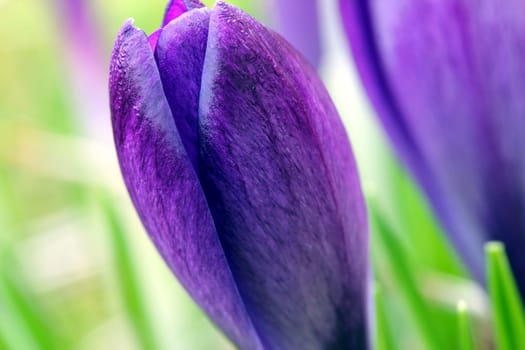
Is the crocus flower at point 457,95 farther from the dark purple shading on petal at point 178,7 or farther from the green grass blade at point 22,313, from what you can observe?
the green grass blade at point 22,313

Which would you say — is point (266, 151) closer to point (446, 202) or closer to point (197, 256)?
point (197, 256)

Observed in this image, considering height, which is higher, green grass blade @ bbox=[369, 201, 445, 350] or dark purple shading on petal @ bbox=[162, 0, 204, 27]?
dark purple shading on petal @ bbox=[162, 0, 204, 27]

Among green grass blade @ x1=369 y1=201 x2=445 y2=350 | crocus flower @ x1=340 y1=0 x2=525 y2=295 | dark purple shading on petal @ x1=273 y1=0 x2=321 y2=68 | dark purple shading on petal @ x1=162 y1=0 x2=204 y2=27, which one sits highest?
dark purple shading on petal @ x1=162 y1=0 x2=204 y2=27

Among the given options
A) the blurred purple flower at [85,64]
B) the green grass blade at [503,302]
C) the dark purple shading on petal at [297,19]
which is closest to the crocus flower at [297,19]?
the dark purple shading on petal at [297,19]

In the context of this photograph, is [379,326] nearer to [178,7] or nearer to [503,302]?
[503,302]

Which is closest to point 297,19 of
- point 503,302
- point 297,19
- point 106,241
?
point 297,19

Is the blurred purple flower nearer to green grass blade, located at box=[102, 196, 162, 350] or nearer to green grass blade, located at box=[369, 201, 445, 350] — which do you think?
green grass blade, located at box=[102, 196, 162, 350]

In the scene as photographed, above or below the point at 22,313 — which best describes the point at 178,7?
above

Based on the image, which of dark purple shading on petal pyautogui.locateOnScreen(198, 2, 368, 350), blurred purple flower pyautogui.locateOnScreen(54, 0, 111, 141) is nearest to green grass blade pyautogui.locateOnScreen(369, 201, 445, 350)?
dark purple shading on petal pyautogui.locateOnScreen(198, 2, 368, 350)
